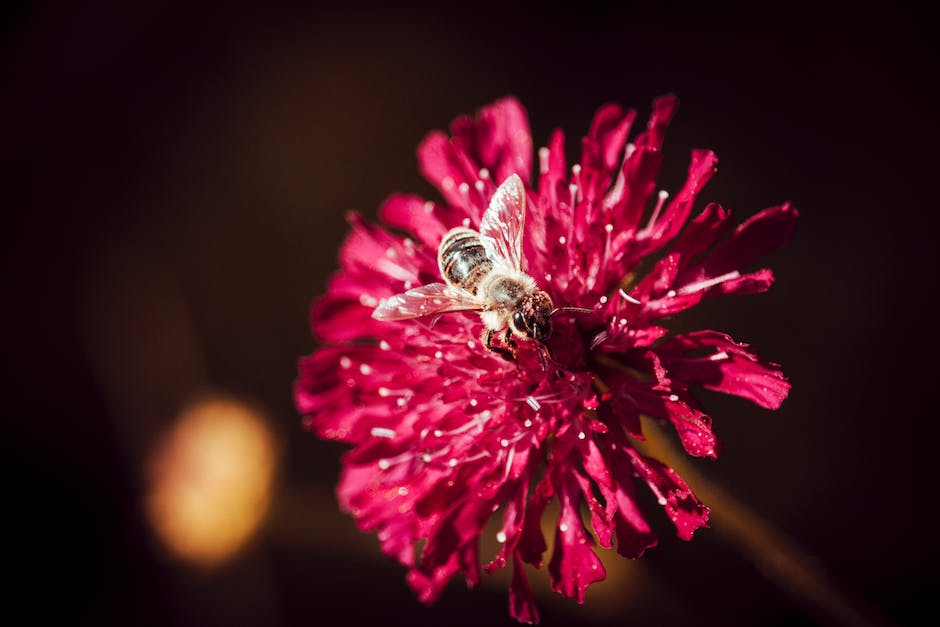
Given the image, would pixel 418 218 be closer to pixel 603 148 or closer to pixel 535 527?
pixel 603 148

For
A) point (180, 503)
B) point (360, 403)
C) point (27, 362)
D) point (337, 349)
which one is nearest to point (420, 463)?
point (360, 403)

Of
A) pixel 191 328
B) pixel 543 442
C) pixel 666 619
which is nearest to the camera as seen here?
pixel 543 442

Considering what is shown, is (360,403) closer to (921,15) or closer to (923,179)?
(923,179)

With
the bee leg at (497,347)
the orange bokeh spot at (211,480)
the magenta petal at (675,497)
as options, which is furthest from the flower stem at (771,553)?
the orange bokeh spot at (211,480)

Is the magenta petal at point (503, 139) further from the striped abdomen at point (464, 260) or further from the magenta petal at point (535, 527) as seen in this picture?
the magenta petal at point (535, 527)

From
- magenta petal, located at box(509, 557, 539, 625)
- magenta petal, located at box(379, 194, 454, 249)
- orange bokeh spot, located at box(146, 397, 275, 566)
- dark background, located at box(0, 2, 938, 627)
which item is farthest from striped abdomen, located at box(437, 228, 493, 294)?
orange bokeh spot, located at box(146, 397, 275, 566)

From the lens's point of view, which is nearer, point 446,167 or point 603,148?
point 603,148

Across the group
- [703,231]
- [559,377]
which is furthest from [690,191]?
[559,377]
